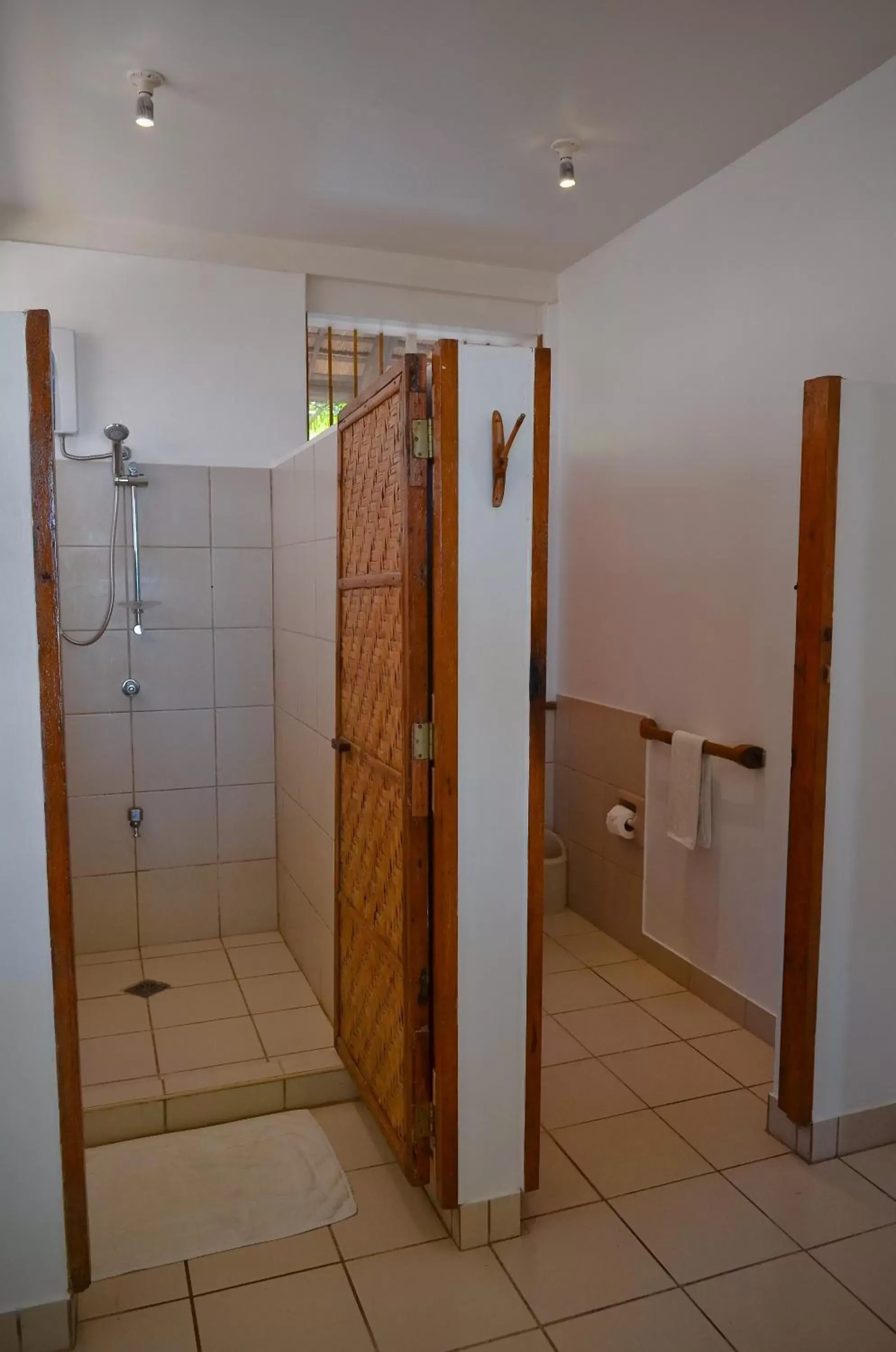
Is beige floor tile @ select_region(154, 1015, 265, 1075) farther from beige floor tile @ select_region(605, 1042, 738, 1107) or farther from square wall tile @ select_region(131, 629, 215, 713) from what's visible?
square wall tile @ select_region(131, 629, 215, 713)

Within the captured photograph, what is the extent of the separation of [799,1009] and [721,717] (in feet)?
3.14

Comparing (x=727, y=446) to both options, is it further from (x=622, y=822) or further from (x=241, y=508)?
(x=241, y=508)

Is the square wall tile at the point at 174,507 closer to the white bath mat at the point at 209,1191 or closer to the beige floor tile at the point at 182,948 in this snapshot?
the beige floor tile at the point at 182,948

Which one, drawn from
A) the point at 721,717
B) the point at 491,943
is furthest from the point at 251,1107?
the point at 721,717

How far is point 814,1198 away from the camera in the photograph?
209 cm

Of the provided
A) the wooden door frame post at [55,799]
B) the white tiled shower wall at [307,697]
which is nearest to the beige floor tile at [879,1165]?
the white tiled shower wall at [307,697]

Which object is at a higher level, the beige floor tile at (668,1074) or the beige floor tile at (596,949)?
the beige floor tile at (596,949)

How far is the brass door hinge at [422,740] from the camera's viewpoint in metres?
1.89

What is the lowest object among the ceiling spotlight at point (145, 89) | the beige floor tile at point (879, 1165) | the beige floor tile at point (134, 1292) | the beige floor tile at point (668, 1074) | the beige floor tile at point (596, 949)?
the beige floor tile at point (134, 1292)

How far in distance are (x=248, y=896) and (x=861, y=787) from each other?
2.23 meters

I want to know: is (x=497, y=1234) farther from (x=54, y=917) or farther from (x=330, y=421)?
(x=330, y=421)

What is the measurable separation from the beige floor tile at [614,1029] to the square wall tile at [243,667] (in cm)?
155

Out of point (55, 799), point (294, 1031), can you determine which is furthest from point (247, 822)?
point (55, 799)

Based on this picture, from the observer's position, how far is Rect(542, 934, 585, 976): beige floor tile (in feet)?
10.8
